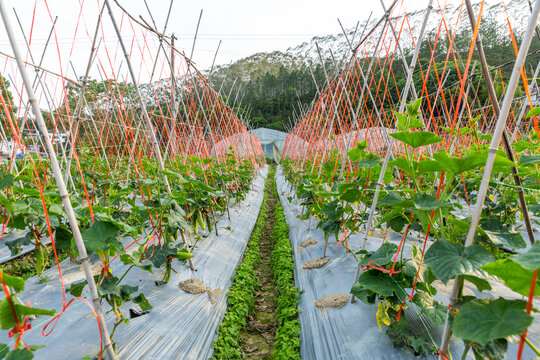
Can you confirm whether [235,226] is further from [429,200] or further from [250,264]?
[429,200]

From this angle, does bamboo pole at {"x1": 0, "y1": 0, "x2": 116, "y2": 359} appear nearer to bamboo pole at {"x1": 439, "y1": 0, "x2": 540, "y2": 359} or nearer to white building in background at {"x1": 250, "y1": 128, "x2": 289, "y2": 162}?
bamboo pole at {"x1": 439, "y1": 0, "x2": 540, "y2": 359}

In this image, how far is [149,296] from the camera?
2.38 meters

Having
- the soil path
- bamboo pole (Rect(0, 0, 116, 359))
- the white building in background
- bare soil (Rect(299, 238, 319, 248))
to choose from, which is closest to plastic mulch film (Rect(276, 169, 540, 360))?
the soil path

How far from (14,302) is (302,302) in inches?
87.4

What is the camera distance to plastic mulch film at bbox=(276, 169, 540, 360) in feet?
5.30

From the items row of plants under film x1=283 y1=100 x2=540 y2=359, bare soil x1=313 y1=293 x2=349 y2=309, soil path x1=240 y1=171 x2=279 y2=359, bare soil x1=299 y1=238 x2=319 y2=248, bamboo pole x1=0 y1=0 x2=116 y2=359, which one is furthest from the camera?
bare soil x1=299 y1=238 x2=319 y2=248

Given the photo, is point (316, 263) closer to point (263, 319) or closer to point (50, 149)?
point (263, 319)

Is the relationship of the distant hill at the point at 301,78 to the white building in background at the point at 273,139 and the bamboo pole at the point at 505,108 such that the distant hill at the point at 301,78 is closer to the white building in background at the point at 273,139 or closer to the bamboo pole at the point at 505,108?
the white building in background at the point at 273,139

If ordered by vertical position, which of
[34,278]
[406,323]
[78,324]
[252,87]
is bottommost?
[406,323]

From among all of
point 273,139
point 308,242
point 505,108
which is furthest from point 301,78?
point 505,108

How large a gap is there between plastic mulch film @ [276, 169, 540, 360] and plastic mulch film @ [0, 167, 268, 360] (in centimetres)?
83

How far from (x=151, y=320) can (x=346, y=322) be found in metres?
1.50

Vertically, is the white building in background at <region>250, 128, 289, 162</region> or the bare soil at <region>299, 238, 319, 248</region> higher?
the white building in background at <region>250, 128, 289, 162</region>

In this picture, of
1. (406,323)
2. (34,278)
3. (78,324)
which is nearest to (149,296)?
(78,324)
